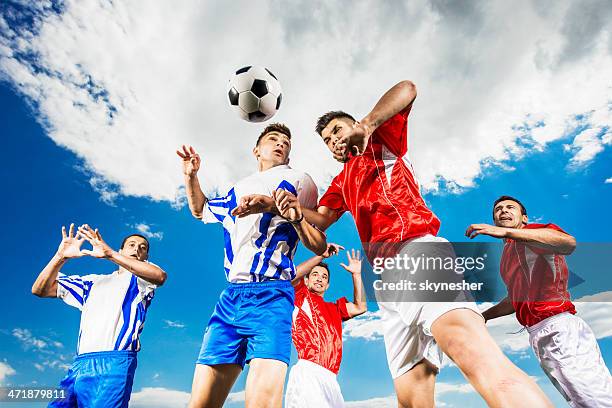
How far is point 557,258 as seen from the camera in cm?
526

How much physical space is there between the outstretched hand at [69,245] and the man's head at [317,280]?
9.95 ft

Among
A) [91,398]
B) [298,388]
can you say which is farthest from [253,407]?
[298,388]

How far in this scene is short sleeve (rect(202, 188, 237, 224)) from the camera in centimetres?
406

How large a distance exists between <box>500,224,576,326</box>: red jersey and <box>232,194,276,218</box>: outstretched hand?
3.21m

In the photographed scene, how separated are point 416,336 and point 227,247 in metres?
1.62

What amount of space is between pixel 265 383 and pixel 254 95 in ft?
10.6

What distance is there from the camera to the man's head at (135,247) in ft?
18.2

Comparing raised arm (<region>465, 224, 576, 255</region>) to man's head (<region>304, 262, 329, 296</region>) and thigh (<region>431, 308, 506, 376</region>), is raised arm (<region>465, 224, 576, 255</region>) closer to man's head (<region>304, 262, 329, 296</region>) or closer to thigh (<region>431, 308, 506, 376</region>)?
thigh (<region>431, 308, 506, 376</region>)

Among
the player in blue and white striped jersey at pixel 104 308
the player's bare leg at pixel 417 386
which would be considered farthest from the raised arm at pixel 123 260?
the player's bare leg at pixel 417 386

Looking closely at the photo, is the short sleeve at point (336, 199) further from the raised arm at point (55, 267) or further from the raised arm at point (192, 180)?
the raised arm at point (55, 267)

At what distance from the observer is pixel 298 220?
3260 millimetres

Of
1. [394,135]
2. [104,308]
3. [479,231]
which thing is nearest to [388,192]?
[394,135]

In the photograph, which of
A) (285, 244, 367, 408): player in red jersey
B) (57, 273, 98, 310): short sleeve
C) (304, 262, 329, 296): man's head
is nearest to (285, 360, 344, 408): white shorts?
(285, 244, 367, 408): player in red jersey

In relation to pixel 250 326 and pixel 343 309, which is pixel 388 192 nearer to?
pixel 250 326
